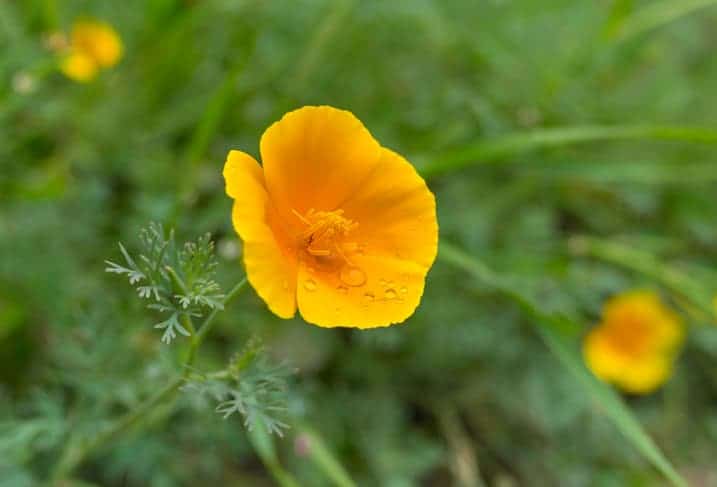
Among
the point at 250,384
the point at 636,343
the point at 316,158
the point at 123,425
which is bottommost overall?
the point at 636,343

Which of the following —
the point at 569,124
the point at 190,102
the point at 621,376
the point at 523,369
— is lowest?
the point at 621,376

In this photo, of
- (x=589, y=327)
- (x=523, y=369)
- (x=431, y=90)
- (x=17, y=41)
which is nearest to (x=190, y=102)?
(x=17, y=41)

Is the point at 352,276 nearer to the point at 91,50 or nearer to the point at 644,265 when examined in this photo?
the point at 644,265

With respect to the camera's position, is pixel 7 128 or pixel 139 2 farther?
pixel 139 2

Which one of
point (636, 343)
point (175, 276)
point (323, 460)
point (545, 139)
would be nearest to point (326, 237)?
point (175, 276)

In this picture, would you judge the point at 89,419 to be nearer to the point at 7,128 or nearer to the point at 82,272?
the point at 82,272

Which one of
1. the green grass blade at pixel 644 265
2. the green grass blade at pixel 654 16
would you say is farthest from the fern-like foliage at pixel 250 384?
the green grass blade at pixel 654 16

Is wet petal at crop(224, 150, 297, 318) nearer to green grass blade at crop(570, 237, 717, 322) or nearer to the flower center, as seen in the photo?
the flower center
